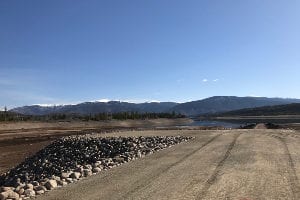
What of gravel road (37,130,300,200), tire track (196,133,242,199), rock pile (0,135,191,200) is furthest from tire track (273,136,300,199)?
rock pile (0,135,191,200)

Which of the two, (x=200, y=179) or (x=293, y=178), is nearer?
(x=293, y=178)

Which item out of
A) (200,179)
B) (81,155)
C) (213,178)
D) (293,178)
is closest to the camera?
(293,178)

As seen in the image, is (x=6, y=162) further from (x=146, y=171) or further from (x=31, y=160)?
(x=146, y=171)

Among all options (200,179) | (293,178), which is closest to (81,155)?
(200,179)

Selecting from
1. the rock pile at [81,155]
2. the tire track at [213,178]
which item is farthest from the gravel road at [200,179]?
the rock pile at [81,155]

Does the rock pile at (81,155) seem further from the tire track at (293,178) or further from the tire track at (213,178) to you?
the tire track at (293,178)

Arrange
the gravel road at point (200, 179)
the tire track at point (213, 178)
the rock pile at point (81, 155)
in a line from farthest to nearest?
the rock pile at point (81, 155)
the gravel road at point (200, 179)
the tire track at point (213, 178)

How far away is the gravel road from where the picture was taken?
14969 millimetres

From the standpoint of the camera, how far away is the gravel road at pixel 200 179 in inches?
589

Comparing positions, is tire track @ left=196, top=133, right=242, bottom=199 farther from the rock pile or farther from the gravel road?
the rock pile

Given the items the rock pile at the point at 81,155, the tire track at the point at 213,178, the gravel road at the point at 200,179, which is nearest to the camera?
the tire track at the point at 213,178

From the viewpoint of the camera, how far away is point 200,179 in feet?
57.1

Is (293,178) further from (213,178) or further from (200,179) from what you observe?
(200,179)

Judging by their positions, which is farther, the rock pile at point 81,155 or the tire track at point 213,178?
the rock pile at point 81,155
